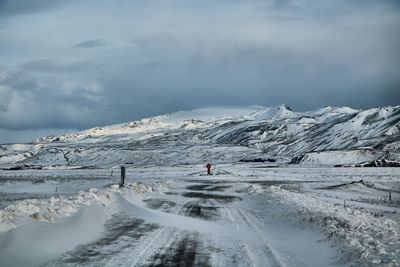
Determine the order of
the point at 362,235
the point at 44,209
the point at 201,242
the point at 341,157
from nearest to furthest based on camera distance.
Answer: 1. the point at 362,235
2. the point at 201,242
3. the point at 44,209
4. the point at 341,157

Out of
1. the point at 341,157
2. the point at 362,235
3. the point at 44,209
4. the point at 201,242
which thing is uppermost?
the point at 341,157

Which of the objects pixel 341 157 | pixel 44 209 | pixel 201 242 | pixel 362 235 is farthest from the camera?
pixel 341 157

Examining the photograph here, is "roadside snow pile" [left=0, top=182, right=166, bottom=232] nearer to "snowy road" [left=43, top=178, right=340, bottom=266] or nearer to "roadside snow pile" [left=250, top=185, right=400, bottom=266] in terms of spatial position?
"snowy road" [left=43, top=178, right=340, bottom=266]

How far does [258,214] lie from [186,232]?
286 inches

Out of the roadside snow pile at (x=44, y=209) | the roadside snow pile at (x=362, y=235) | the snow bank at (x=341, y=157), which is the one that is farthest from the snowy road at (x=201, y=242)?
the snow bank at (x=341, y=157)

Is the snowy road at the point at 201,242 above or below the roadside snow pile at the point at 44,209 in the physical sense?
below

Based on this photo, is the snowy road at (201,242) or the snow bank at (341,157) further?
the snow bank at (341,157)

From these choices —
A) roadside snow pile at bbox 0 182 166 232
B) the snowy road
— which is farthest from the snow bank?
roadside snow pile at bbox 0 182 166 232

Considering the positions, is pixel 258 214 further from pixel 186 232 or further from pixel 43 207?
pixel 43 207

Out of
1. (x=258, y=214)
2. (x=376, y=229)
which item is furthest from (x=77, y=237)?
(x=258, y=214)

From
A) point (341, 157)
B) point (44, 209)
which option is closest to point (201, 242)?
point (44, 209)

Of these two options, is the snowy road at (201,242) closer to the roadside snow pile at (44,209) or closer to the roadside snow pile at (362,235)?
the roadside snow pile at (362,235)

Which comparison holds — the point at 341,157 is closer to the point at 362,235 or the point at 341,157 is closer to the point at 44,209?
the point at 44,209

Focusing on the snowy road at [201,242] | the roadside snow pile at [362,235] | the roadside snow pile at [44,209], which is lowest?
the snowy road at [201,242]
